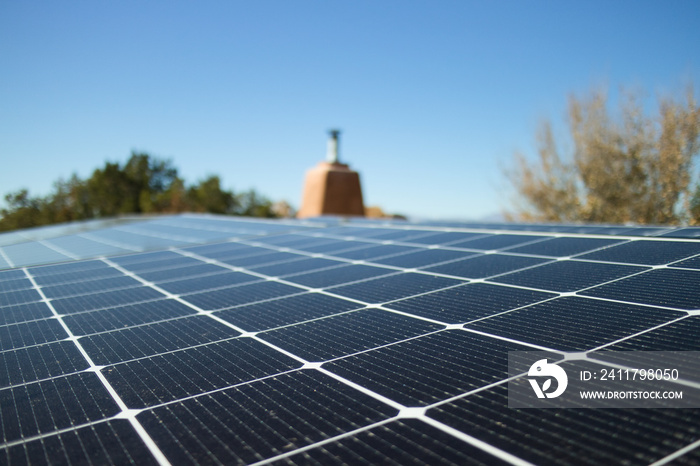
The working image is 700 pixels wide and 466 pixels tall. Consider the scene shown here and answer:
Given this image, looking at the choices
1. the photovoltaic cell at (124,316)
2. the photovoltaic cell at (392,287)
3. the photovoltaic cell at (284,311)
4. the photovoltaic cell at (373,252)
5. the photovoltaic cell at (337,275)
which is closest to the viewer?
the photovoltaic cell at (284,311)

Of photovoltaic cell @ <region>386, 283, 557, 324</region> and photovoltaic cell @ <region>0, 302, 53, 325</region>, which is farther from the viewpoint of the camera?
photovoltaic cell @ <region>0, 302, 53, 325</region>

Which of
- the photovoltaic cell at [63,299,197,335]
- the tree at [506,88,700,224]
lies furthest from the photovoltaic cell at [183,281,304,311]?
the tree at [506,88,700,224]

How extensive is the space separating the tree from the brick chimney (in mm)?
13394

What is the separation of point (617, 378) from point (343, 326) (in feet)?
7.66

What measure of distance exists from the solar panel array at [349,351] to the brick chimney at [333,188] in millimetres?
14732

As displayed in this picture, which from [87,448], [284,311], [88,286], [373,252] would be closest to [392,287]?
[284,311]

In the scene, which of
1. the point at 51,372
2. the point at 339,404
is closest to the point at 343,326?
the point at 339,404

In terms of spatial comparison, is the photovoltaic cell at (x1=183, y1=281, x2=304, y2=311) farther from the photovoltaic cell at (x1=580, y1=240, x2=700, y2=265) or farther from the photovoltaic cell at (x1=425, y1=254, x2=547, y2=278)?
the photovoltaic cell at (x1=580, y1=240, x2=700, y2=265)

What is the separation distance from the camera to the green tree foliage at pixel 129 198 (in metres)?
67.9

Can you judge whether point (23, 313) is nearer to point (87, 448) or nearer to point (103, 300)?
point (103, 300)

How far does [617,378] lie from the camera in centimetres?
292

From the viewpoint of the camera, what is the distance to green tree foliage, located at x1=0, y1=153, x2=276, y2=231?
223ft

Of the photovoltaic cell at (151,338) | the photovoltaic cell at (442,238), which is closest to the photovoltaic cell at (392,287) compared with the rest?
the photovoltaic cell at (151,338)

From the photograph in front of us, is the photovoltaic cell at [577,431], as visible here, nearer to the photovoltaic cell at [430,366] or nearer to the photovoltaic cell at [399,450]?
the photovoltaic cell at [399,450]
